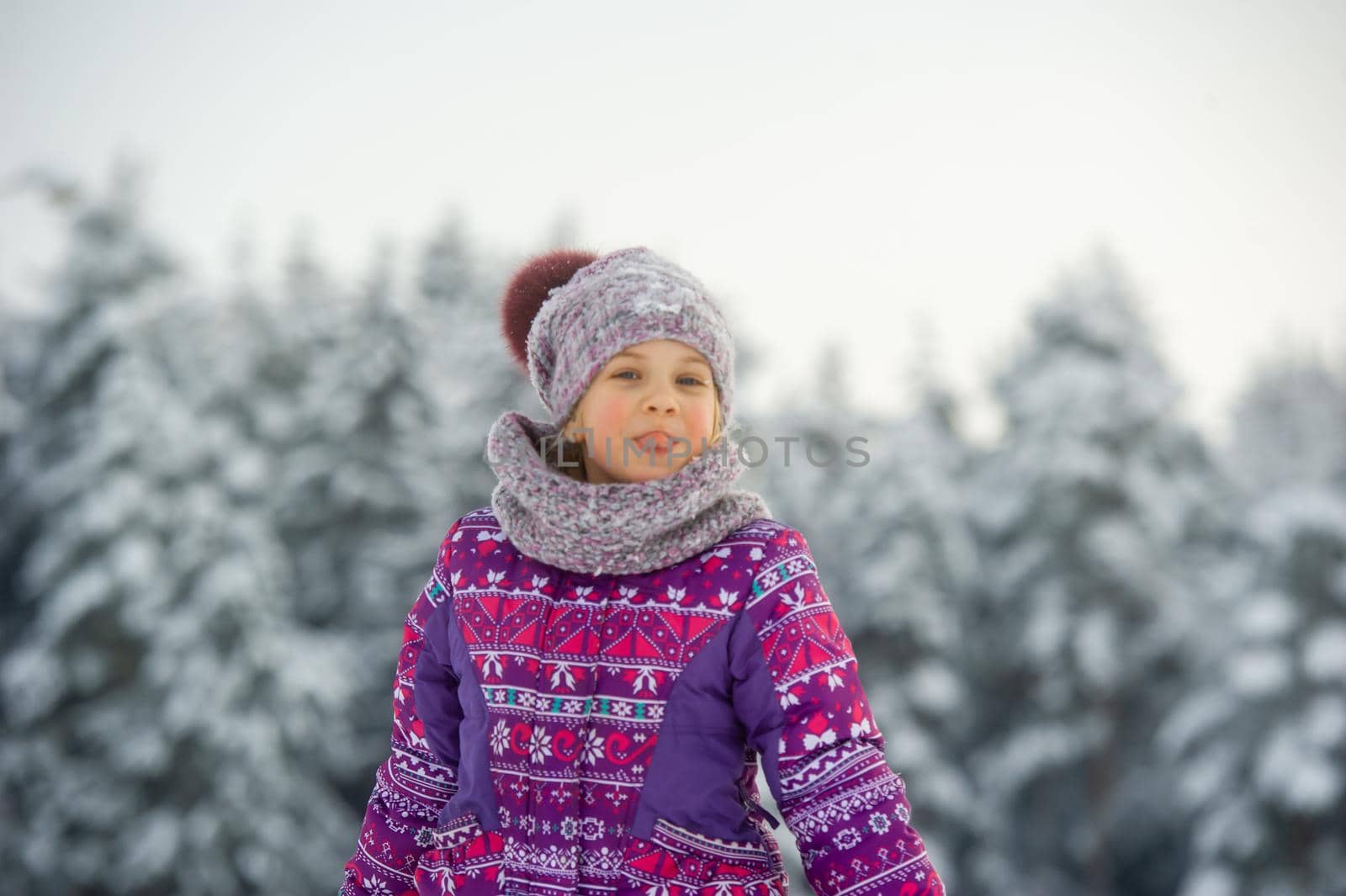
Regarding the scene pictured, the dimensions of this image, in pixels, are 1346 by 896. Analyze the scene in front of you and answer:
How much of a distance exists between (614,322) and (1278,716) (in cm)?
1738

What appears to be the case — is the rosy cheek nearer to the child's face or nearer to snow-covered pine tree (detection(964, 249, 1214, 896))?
the child's face

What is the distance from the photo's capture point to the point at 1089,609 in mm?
19656

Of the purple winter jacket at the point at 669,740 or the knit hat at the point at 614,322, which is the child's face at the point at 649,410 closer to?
the knit hat at the point at 614,322

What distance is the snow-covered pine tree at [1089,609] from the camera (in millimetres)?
19406

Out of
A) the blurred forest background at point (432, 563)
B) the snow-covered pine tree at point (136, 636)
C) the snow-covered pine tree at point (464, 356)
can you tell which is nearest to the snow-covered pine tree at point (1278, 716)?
the blurred forest background at point (432, 563)

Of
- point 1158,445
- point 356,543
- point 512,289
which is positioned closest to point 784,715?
point 512,289

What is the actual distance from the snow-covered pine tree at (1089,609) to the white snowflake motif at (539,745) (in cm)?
1870

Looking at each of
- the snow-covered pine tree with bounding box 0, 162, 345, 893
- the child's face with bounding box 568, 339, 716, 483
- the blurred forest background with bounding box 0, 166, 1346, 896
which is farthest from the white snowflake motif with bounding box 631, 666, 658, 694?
the snow-covered pine tree with bounding box 0, 162, 345, 893

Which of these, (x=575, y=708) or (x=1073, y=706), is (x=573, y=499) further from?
(x=1073, y=706)

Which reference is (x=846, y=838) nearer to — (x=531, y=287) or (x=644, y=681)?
(x=644, y=681)

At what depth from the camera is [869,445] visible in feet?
68.0

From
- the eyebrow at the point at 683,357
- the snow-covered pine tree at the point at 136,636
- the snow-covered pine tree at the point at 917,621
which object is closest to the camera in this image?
the eyebrow at the point at 683,357

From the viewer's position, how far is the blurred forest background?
14508mm

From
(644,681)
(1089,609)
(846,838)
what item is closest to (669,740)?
(644,681)
